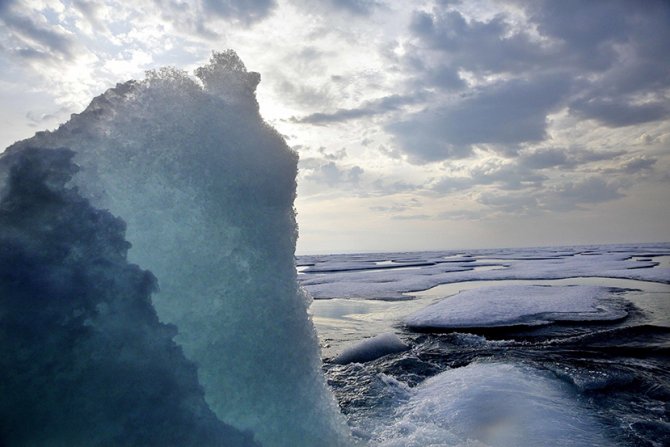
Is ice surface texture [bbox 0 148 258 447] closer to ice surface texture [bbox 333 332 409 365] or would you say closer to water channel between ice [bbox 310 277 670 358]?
ice surface texture [bbox 333 332 409 365]

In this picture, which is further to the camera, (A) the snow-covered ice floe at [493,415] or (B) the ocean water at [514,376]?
(B) the ocean water at [514,376]

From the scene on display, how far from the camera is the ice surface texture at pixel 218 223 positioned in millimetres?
3105

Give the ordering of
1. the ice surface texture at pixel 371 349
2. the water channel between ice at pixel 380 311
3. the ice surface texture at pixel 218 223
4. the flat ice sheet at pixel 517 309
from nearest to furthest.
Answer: the ice surface texture at pixel 218 223, the ice surface texture at pixel 371 349, the water channel between ice at pixel 380 311, the flat ice sheet at pixel 517 309

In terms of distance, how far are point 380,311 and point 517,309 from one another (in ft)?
15.4

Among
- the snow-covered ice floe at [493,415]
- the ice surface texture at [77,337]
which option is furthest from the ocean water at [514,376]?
the ice surface texture at [77,337]

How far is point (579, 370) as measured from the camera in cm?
672

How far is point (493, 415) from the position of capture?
4.73 meters

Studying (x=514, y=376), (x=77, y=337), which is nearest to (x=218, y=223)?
(x=77, y=337)

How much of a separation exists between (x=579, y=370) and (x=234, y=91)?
285 inches

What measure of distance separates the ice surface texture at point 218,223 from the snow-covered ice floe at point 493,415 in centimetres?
125

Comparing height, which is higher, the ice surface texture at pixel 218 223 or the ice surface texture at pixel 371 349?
the ice surface texture at pixel 218 223

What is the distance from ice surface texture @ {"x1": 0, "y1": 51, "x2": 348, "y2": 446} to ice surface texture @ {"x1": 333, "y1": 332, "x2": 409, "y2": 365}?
4.60 metres

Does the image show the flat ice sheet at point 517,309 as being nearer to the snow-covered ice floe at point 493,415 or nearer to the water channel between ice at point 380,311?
the water channel between ice at point 380,311

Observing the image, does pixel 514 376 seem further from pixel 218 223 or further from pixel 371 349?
pixel 218 223
